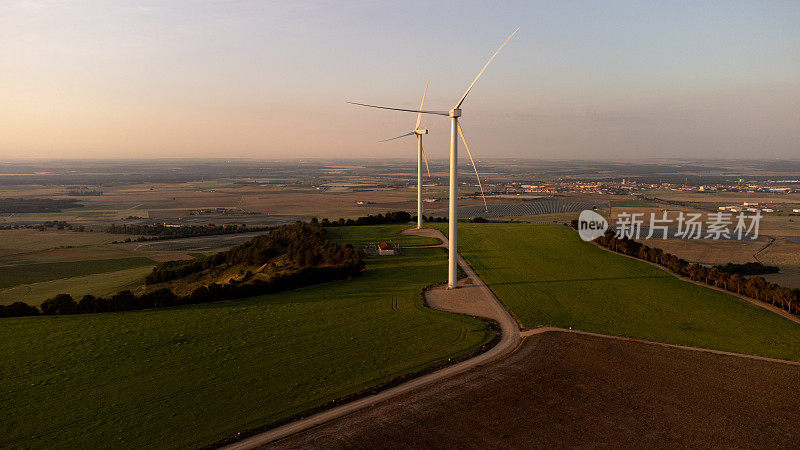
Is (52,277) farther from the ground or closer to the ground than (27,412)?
closer to the ground

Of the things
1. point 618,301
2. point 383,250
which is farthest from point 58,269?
point 618,301

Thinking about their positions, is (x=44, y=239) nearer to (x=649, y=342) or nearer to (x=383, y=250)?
(x=383, y=250)

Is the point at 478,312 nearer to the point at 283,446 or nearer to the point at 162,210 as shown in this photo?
the point at 283,446

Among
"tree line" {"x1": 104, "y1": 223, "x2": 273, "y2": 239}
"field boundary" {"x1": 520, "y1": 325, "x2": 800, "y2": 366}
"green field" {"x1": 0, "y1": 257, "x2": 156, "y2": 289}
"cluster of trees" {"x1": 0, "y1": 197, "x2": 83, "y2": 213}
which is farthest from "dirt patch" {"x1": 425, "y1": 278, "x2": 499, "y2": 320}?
"cluster of trees" {"x1": 0, "y1": 197, "x2": 83, "y2": 213}

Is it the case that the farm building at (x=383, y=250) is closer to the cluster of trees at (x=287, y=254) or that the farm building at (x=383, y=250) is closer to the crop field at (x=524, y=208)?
the cluster of trees at (x=287, y=254)

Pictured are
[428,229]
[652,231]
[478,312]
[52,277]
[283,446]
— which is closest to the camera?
[283,446]

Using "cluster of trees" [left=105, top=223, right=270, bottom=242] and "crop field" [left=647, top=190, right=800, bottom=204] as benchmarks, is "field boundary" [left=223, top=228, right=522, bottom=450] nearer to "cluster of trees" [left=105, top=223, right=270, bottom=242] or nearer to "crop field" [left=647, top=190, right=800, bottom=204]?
"cluster of trees" [left=105, top=223, right=270, bottom=242]

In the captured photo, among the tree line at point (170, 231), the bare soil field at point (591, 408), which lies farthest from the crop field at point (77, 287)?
the bare soil field at point (591, 408)

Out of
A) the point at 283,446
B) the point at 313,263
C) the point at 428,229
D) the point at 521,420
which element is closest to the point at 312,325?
the point at 283,446
